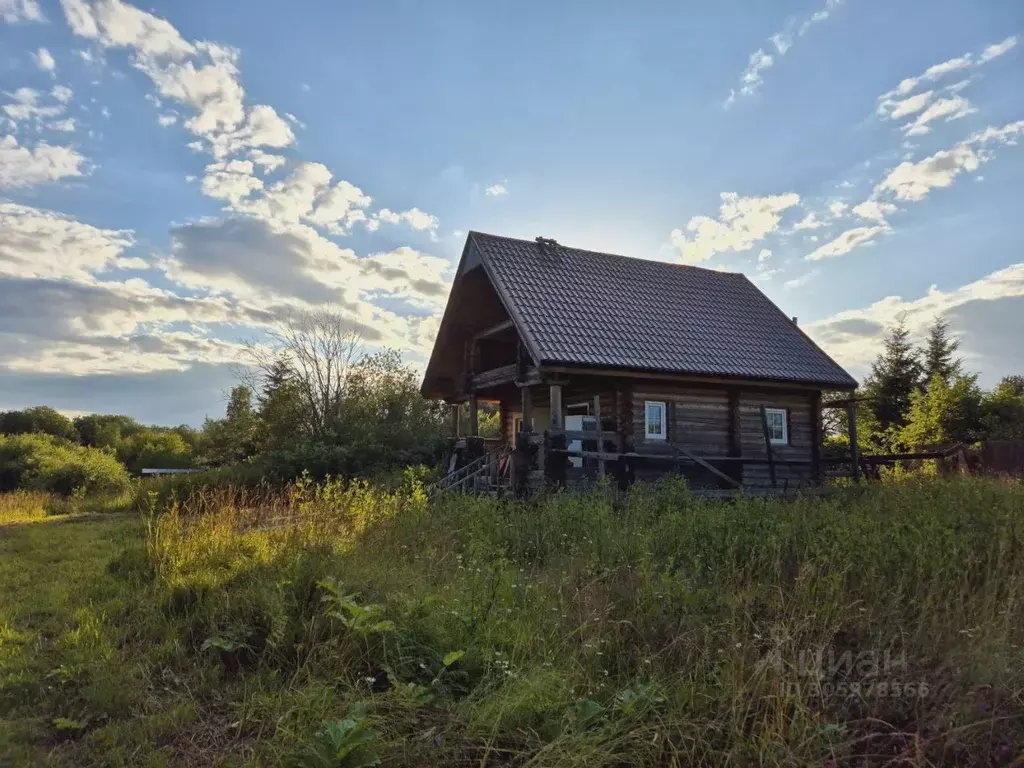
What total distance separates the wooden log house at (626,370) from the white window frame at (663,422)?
5 cm

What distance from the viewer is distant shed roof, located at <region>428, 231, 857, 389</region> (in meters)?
14.0

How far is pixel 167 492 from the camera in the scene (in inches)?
695

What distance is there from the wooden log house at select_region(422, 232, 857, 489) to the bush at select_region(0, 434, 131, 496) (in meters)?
13.9

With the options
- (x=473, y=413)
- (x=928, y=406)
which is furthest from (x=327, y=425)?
(x=928, y=406)

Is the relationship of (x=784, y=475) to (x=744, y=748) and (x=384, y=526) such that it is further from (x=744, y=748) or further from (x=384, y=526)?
(x=744, y=748)

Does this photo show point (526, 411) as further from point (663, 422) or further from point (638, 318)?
point (638, 318)

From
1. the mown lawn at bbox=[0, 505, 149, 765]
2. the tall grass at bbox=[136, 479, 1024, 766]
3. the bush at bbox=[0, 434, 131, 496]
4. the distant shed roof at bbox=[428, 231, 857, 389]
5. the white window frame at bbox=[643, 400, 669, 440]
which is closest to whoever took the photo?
the tall grass at bbox=[136, 479, 1024, 766]

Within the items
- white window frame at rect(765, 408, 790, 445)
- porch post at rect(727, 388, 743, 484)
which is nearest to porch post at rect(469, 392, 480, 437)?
porch post at rect(727, 388, 743, 484)

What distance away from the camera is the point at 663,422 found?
606 inches

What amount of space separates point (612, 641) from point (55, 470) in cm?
2713

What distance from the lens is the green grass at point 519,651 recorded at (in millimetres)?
3176

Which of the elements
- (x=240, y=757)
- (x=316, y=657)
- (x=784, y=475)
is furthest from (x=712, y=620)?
(x=784, y=475)

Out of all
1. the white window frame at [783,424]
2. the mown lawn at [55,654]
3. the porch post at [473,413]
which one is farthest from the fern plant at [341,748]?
the white window frame at [783,424]

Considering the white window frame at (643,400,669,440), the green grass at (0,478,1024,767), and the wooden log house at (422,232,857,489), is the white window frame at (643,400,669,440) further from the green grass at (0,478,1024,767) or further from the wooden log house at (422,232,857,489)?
the green grass at (0,478,1024,767)
